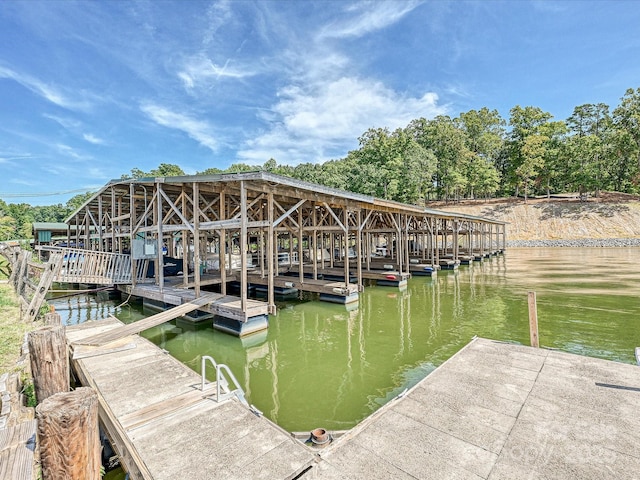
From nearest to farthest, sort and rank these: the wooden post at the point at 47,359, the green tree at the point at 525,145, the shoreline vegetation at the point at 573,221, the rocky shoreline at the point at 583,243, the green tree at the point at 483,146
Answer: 1. the wooden post at the point at 47,359
2. the rocky shoreline at the point at 583,243
3. the shoreline vegetation at the point at 573,221
4. the green tree at the point at 525,145
5. the green tree at the point at 483,146

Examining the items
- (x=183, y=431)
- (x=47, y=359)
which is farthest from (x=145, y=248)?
(x=183, y=431)

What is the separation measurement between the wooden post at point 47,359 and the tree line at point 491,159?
37164mm

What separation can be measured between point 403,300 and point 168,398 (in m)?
10.2

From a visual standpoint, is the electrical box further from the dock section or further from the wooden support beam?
the dock section

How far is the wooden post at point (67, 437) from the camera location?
1.99 meters

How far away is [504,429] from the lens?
3438mm

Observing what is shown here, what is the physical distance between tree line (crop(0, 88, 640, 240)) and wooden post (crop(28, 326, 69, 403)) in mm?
37164

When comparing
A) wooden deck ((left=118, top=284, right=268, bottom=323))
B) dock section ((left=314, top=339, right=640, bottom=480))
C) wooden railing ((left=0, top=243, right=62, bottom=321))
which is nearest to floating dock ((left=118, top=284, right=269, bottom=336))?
wooden deck ((left=118, top=284, right=268, bottom=323))

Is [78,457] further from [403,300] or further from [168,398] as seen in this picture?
[403,300]

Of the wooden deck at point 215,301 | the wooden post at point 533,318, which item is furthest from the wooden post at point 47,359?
the wooden post at point 533,318

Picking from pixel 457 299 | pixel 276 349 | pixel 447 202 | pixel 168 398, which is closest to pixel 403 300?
pixel 457 299

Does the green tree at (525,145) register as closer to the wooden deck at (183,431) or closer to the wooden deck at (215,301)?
the wooden deck at (215,301)

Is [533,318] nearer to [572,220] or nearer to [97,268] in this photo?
[97,268]

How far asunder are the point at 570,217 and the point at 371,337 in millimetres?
45398
